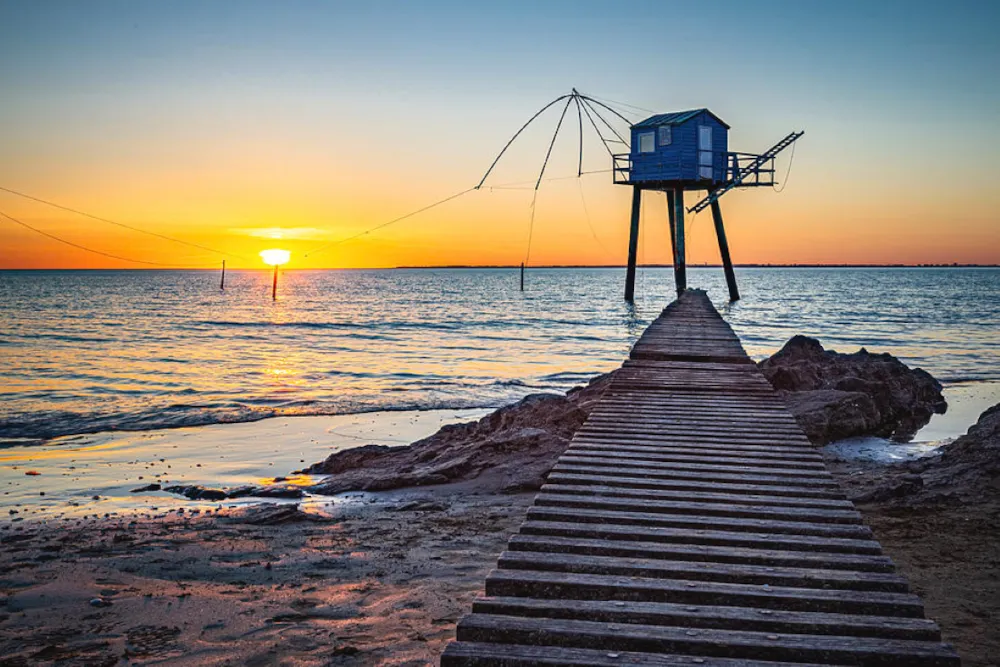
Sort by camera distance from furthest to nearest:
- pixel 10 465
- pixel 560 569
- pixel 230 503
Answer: pixel 10 465
pixel 230 503
pixel 560 569

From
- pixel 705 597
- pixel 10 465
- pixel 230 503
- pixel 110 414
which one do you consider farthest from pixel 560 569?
pixel 110 414

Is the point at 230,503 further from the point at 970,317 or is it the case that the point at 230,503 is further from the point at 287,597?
the point at 970,317

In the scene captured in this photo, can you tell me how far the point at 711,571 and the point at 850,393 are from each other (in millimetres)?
10646

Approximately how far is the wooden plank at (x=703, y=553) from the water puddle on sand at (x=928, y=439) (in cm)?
796

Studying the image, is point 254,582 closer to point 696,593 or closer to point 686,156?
point 696,593

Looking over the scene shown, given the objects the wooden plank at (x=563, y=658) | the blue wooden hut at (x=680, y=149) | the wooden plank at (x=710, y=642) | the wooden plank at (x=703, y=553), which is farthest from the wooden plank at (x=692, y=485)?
the blue wooden hut at (x=680, y=149)

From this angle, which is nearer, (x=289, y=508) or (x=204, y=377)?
(x=289, y=508)

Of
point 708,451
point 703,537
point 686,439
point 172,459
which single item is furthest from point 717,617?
point 172,459

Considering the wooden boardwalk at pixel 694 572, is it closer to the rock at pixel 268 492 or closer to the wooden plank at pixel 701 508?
the wooden plank at pixel 701 508

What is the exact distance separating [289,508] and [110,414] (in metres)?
11.0

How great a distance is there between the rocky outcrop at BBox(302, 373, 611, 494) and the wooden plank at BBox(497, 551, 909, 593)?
586cm

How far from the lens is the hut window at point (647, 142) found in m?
34.6

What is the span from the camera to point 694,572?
4.00 meters

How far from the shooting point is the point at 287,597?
649cm
